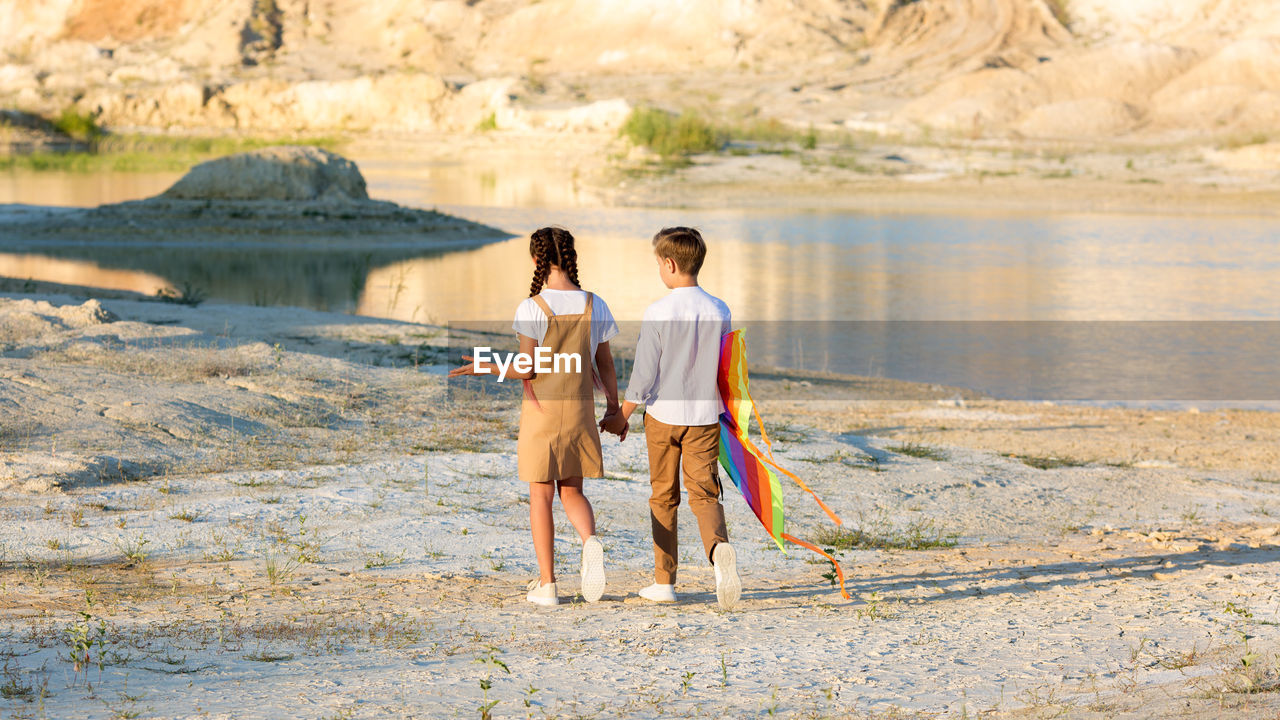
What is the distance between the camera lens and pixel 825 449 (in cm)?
910

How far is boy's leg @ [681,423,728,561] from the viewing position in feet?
16.7

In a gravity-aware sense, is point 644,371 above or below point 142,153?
below

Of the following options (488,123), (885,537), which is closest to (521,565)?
(885,537)

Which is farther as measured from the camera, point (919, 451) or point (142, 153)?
point (142, 153)

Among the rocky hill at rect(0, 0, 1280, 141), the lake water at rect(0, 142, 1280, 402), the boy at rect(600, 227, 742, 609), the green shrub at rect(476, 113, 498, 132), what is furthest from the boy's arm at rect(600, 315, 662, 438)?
the green shrub at rect(476, 113, 498, 132)

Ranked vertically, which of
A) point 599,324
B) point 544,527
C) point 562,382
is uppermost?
point 599,324

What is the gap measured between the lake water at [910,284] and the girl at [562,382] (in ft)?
30.5

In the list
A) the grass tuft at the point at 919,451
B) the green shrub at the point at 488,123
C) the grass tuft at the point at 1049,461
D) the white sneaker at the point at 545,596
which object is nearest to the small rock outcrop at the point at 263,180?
the grass tuft at the point at 919,451

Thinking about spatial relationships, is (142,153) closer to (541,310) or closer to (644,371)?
(541,310)

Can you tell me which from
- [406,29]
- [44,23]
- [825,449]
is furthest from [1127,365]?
[44,23]

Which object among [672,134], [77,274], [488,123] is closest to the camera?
[77,274]

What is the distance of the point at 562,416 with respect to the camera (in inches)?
197

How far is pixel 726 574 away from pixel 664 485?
0.44 meters

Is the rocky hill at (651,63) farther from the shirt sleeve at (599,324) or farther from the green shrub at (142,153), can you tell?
the shirt sleeve at (599,324)
